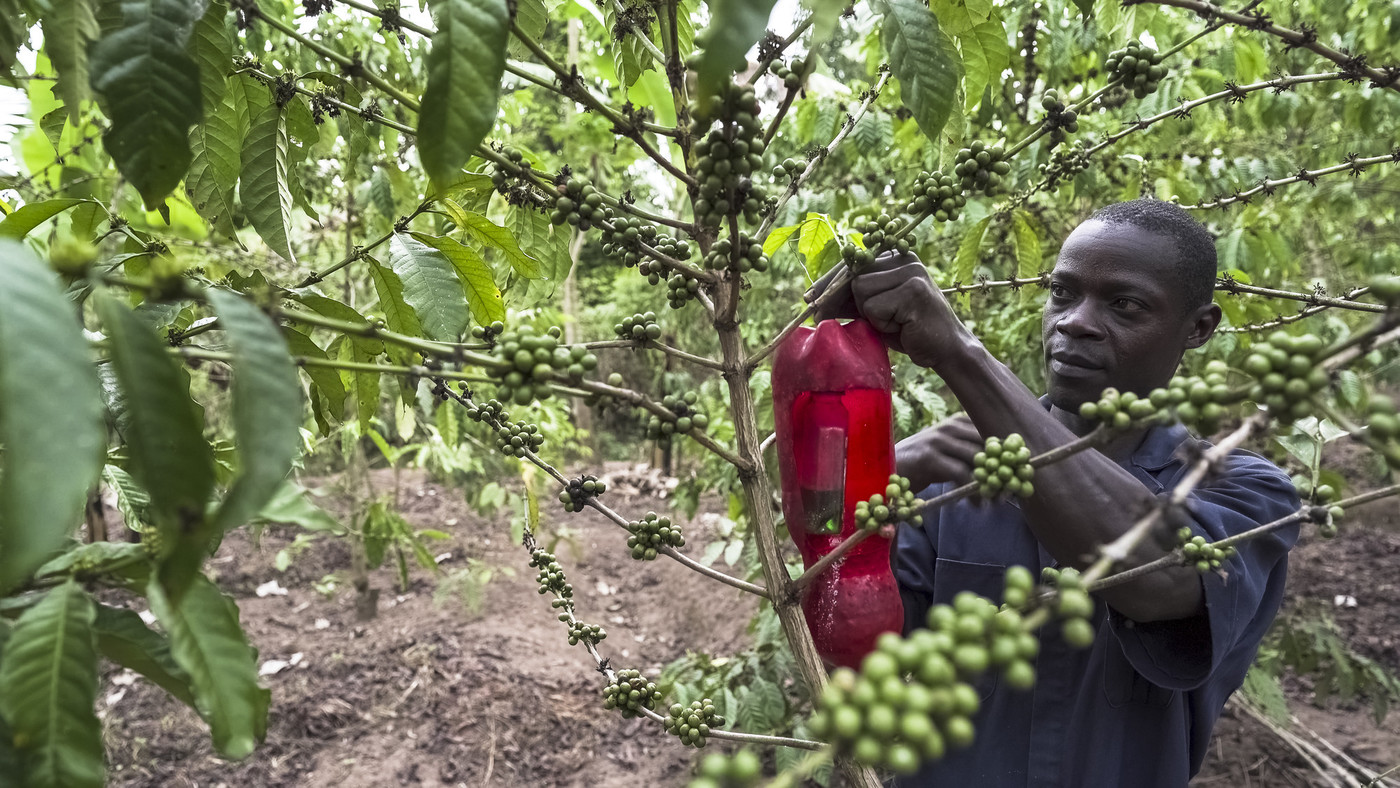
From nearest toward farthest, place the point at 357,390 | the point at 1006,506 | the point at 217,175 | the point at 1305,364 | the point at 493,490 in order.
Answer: the point at 1305,364 → the point at 217,175 → the point at 357,390 → the point at 1006,506 → the point at 493,490

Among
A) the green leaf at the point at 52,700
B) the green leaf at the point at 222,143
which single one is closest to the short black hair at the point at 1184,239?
the green leaf at the point at 222,143

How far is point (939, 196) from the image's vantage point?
95cm

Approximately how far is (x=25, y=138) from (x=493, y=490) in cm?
271

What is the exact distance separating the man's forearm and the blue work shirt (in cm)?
16

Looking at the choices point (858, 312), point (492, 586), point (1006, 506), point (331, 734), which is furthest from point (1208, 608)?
point (492, 586)

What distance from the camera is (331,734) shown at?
12.8 feet

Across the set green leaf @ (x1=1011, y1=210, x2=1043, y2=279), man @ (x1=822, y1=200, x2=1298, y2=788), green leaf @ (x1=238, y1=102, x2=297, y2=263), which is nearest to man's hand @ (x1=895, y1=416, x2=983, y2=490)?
man @ (x1=822, y1=200, x2=1298, y2=788)

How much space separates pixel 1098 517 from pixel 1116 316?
0.47 m

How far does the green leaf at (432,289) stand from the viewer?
1186mm

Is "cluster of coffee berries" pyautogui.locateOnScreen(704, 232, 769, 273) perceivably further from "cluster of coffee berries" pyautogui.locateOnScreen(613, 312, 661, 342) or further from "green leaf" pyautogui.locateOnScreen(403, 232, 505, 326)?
"green leaf" pyautogui.locateOnScreen(403, 232, 505, 326)

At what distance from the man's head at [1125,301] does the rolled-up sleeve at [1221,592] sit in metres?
0.25

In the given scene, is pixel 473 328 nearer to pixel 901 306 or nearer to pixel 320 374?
pixel 320 374

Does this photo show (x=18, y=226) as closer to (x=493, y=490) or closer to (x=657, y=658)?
(x=493, y=490)

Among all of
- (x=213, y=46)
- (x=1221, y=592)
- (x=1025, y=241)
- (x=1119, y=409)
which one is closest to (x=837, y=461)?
(x=1119, y=409)
